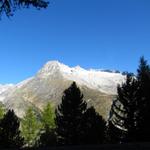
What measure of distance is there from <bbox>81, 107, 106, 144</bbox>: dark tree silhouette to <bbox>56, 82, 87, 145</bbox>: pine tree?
0.77 meters

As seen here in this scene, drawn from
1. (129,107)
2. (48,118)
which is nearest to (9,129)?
(48,118)

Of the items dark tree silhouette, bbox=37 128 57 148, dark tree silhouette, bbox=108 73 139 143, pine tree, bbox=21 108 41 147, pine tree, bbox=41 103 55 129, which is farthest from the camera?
pine tree, bbox=21 108 41 147

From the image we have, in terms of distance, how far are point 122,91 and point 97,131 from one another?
733 centimetres

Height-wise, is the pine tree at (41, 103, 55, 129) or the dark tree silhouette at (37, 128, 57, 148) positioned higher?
the pine tree at (41, 103, 55, 129)

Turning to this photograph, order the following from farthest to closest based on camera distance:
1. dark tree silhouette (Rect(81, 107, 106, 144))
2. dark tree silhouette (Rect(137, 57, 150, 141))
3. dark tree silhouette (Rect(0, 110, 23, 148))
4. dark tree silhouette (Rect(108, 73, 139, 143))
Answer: dark tree silhouette (Rect(0, 110, 23, 148)) < dark tree silhouette (Rect(81, 107, 106, 144)) < dark tree silhouette (Rect(108, 73, 139, 143)) < dark tree silhouette (Rect(137, 57, 150, 141))

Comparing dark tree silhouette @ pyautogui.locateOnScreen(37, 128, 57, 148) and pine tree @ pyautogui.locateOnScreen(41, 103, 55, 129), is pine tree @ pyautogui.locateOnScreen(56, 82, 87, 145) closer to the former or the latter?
dark tree silhouette @ pyautogui.locateOnScreen(37, 128, 57, 148)

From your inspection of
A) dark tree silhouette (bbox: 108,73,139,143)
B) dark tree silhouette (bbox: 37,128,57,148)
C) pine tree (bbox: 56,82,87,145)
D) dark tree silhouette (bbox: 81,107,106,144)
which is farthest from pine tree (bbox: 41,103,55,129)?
dark tree silhouette (bbox: 108,73,139,143)

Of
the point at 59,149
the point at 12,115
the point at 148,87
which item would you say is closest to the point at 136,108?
the point at 148,87

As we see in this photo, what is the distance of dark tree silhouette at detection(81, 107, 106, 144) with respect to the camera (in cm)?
5656

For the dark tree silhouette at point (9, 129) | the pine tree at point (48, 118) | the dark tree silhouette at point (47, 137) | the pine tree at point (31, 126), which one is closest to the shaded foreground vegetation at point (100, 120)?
the dark tree silhouette at point (9, 129)

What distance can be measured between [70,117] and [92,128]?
3319 millimetres

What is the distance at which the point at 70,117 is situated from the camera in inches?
→ 2282

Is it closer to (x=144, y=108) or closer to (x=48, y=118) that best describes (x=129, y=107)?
(x=144, y=108)

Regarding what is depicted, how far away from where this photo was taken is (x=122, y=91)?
54.6 m
